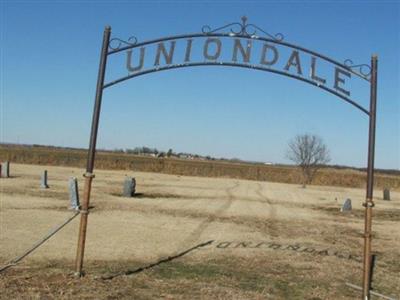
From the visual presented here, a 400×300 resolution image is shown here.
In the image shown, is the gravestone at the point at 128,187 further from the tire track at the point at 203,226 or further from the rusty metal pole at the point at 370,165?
the rusty metal pole at the point at 370,165

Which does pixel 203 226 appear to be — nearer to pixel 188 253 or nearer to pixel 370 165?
pixel 188 253

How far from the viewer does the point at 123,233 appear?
14.1 metres

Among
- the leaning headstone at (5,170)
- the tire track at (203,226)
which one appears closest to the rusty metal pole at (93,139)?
the tire track at (203,226)

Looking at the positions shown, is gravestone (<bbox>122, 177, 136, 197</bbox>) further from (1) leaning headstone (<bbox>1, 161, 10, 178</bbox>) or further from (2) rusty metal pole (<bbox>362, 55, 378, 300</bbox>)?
(2) rusty metal pole (<bbox>362, 55, 378, 300</bbox>)

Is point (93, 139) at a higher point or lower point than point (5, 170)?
higher

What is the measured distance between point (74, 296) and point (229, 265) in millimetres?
3655

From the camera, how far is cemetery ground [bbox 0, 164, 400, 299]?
27.1 feet

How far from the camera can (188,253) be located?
11.7m

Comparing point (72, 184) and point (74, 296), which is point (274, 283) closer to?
point (74, 296)

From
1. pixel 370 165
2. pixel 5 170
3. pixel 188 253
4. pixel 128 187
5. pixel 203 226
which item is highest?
pixel 370 165

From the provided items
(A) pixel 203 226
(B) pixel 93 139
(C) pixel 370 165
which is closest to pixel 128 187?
(A) pixel 203 226

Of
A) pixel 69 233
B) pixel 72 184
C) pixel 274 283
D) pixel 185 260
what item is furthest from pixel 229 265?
pixel 72 184

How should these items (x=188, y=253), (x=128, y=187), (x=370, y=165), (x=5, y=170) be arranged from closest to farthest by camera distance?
(x=370, y=165) → (x=188, y=253) → (x=128, y=187) → (x=5, y=170)

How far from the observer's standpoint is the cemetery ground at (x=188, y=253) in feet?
27.1
